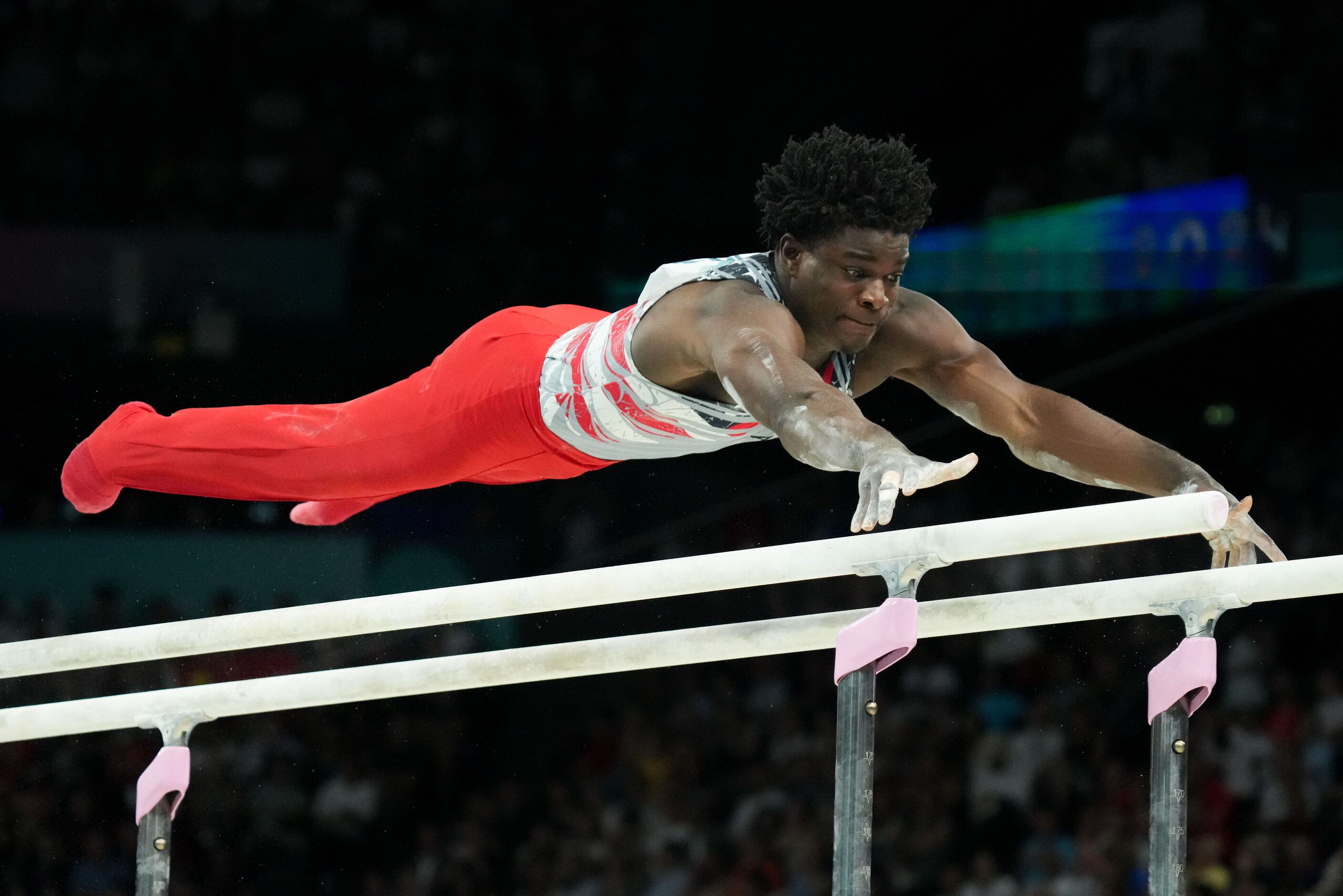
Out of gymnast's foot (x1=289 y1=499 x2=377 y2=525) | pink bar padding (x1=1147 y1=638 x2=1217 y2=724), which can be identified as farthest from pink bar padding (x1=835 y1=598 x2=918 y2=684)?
gymnast's foot (x1=289 y1=499 x2=377 y2=525)

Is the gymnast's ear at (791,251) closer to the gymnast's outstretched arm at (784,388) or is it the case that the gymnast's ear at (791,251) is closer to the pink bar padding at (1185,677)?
the gymnast's outstretched arm at (784,388)

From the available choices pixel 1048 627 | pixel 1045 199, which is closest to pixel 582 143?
pixel 1045 199

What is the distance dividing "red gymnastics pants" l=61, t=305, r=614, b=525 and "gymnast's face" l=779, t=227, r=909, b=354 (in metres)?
0.76

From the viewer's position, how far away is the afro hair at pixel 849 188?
3.29 m

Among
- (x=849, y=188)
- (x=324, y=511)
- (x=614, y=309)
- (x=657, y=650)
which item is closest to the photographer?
(x=657, y=650)

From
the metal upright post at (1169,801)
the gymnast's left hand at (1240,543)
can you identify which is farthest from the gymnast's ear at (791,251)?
the metal upright post at (1169,801)

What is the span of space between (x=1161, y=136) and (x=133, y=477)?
6.71 meters

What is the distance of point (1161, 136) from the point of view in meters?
9.05

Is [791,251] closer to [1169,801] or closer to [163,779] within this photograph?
[1169,801]

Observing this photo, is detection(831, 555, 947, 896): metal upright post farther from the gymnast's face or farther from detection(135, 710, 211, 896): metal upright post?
detection(135, 710, 211, 896): metal upright post

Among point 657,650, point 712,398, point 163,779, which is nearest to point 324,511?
point 163,779

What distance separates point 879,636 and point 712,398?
97 cm

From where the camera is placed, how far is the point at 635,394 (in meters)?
3.61

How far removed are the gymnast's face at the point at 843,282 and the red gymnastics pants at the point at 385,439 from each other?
76 cm
